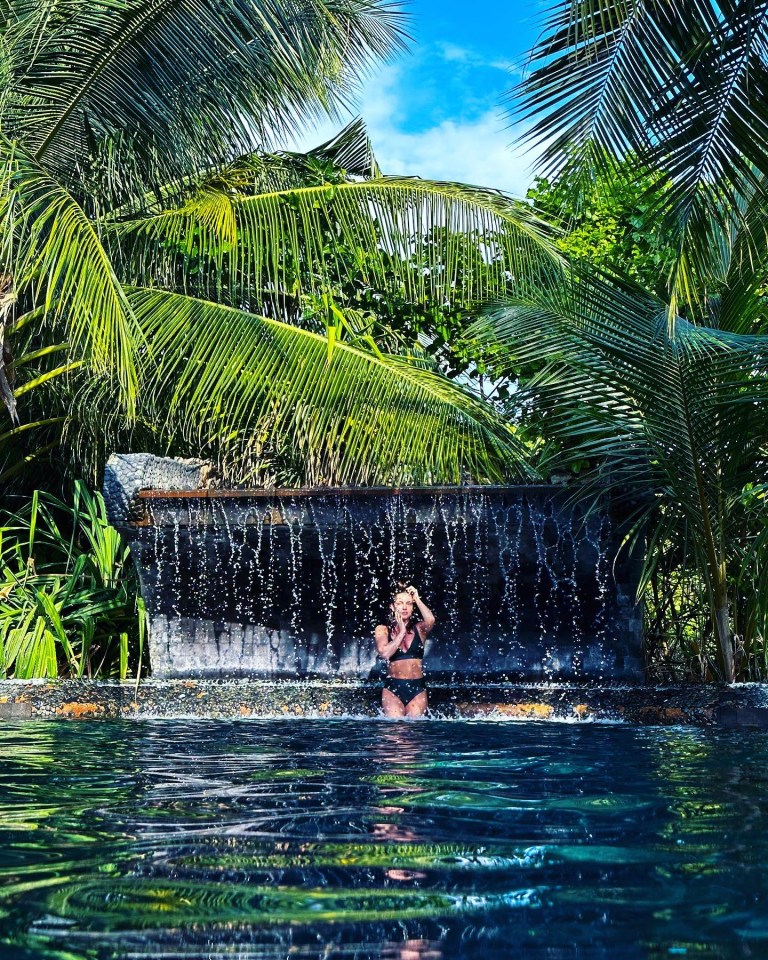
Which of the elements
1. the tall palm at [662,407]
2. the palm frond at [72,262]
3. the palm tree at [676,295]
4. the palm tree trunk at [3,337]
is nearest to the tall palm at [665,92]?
the palm tree at [676,295]

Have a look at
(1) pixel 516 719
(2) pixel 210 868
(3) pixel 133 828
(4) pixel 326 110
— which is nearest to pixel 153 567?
(1) pixel 516 719

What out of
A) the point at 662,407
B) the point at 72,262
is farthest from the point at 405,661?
the point at 72,262

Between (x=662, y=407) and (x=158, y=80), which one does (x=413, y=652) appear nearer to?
(x=662, y=407)

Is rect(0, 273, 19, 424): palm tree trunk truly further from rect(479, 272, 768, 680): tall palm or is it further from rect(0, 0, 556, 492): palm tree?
rect(479, 272, 768, 680): tall palm

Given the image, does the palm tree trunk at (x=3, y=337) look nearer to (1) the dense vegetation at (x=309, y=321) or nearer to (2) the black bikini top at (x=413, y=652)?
(1) the dense vegetation at (x=309, y=321)

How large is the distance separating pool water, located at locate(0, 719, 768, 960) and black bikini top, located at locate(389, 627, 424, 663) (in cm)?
239

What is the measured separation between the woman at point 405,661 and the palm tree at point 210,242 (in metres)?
2.09

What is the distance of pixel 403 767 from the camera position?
5.60 metres

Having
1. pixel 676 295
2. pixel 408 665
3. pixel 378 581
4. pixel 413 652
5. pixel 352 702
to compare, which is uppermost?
pixel 676 295

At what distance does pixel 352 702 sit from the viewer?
8555 millimetres

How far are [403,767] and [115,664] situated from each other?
6.67m

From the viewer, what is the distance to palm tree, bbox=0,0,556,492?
10289 millimetres

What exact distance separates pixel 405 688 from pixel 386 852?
191 inches

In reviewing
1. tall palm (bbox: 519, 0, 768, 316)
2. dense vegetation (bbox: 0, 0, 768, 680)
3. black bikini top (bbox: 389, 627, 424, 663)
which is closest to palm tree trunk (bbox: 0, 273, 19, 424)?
dense vegetation (bbox: 0, 0, 768, 680)
